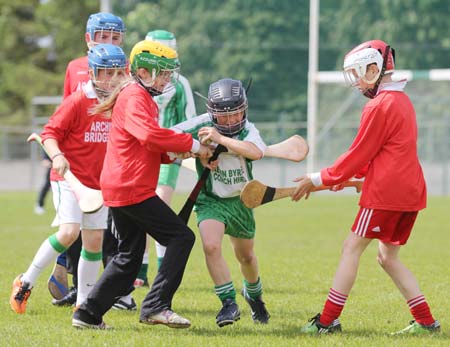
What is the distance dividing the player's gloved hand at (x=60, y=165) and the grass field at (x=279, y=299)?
1036 millimetres

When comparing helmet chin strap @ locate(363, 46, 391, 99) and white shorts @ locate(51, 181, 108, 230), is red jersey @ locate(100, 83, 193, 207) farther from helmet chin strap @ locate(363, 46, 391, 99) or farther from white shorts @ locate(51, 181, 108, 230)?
helmet chin strap @ locate(363, 46, 391, 99)

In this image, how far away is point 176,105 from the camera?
30.3 feet

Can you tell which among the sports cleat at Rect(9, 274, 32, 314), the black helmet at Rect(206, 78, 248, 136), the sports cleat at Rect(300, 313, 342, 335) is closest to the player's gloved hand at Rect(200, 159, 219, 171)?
the black helmet at Rect(206, 78, 248, 136)

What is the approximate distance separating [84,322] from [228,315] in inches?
36.7

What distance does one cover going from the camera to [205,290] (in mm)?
8867

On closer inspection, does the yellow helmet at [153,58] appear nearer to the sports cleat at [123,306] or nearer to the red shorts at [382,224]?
the red shorts at [382,224]

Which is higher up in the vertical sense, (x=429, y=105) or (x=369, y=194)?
(x=369, y=194)

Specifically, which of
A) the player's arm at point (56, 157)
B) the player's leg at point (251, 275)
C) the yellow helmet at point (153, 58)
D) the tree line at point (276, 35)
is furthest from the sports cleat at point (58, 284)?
the tree line at point (276, 35)

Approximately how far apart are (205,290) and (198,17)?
64.4 ft

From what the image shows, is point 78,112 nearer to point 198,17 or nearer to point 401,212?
point 401,212

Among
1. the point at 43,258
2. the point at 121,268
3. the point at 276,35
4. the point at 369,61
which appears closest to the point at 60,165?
the point at 121,268

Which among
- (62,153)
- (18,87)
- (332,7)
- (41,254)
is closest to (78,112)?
(62,153)

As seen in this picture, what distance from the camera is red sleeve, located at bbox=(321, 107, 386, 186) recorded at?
20.5 feet

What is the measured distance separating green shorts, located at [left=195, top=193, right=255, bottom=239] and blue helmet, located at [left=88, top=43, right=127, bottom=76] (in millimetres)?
1051
